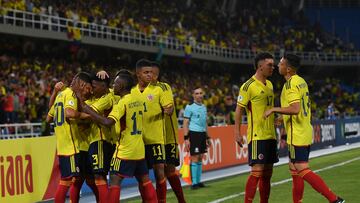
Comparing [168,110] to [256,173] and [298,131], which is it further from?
[298,131]

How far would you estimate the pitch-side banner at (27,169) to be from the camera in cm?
1283

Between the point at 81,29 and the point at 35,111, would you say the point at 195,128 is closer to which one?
the point at 35,111

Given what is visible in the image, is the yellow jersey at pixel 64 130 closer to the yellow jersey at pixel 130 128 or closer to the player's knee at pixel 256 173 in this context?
the yellow jersey at pixel 130 128

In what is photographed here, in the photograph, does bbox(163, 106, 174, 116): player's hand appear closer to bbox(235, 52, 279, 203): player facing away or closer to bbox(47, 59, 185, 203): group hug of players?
bbox(47, 59, 185, 203): group hug of players

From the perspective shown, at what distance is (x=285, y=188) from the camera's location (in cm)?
1494

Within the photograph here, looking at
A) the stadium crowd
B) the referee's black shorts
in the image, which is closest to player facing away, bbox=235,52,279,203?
the referee's black shorts

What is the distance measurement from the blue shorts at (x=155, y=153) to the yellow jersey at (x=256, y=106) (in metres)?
1.24

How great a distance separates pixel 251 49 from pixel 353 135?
21.7 metres

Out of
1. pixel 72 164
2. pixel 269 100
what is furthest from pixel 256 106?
pixel 72 164

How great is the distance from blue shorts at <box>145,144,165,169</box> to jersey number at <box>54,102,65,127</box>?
124cm

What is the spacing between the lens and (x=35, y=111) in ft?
76.7

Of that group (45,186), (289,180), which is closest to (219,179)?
(289,180)

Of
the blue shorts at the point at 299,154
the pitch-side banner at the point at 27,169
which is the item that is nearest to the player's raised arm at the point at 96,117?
the blue shorts at the point at 299,154

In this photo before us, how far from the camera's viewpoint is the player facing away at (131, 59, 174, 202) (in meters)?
10.7
